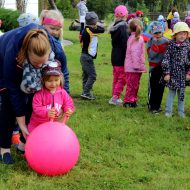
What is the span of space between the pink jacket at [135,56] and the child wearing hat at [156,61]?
288 mm

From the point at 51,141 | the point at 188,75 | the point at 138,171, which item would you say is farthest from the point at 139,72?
the point at 51,141

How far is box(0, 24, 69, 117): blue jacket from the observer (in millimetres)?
4156

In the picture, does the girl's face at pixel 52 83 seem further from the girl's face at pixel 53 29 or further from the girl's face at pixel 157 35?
the girl's face at pixel 157 35

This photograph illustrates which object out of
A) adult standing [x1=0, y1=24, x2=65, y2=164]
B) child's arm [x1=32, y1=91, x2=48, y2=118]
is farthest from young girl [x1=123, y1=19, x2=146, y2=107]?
child's arm [x1=32, y1=91, x2=48, y2=118]

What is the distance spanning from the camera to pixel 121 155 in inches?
199

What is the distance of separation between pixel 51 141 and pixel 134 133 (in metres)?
2.10

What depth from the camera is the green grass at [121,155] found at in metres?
4.23

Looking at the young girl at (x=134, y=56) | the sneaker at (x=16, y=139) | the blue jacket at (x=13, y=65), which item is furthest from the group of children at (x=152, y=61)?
the blue jacket at (x=13, y=65)

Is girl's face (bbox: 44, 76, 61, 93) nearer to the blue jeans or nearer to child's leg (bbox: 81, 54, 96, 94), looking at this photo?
the blue jeans

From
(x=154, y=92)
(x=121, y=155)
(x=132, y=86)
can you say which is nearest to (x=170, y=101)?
(x=154, y=92)

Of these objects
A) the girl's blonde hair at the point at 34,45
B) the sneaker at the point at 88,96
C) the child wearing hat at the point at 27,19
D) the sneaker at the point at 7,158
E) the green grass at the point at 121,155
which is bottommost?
the sneaker at the point at 88,96

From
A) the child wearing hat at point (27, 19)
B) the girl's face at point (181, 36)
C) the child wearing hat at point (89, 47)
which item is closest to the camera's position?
the child wearing hat at point (27, 19)

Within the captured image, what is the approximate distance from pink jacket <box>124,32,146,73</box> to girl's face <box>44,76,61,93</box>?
3.20 m

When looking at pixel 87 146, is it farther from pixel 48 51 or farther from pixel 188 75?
pixel 188 75
